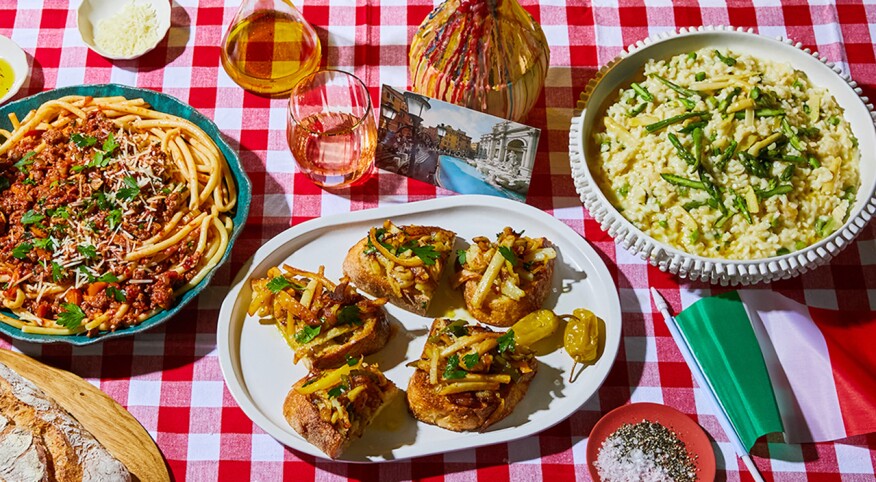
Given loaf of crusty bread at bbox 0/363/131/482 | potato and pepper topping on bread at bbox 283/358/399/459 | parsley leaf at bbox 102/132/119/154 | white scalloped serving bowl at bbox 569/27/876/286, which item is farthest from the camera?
parsley leaf at bbox 102/132/119/154

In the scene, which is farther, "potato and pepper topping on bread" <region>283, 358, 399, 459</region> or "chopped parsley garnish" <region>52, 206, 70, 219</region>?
"chopped parsley garnish" <region>52, 206, 70, 219</region>

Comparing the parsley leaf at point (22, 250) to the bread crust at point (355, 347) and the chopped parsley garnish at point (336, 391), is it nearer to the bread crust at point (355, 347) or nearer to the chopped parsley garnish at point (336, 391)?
the bread crust at point (355, 347)

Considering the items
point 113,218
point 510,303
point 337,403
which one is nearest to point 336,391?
point 337,403

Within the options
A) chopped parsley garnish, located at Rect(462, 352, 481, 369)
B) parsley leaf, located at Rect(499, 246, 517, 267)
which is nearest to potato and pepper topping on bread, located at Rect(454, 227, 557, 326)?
parsley leaf, located at Rect(499, 246, 517, 267)

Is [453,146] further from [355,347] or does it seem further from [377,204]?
[355,347]

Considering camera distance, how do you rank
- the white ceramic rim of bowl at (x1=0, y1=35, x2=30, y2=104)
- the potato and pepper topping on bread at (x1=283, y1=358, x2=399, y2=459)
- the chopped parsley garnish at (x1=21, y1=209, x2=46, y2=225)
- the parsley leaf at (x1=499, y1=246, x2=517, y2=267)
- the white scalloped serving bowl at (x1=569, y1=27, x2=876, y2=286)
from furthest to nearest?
the white ceramic rim of bowl at (x1=0, y1=35, x2=30, y2=104), the chopped parsley garnish at (x1=21, y1=209, x2=46, y2=225), the parsley leaf at (x1=499, y1=246, x2=517, y2=267), the white scalloped serving bowl at (x1=569, y1=27, x2=876, y2=286), the potato and pepper topping on bread at (x1=283, y1=358, x2=399, y2=459)

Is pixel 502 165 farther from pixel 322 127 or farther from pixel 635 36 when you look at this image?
pixel 635 36

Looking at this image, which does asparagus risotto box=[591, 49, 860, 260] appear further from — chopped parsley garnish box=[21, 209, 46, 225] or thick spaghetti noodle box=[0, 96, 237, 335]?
chopped parsley garnish box=[21, 209, 46, 225]

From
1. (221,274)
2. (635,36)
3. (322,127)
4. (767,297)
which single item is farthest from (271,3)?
(767,297)
